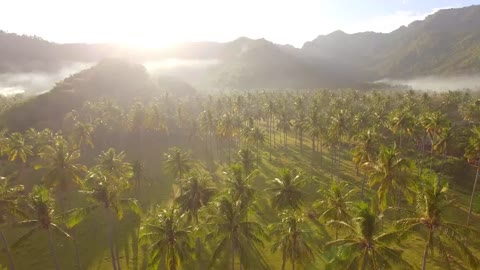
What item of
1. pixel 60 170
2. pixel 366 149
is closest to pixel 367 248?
pixel 366 149

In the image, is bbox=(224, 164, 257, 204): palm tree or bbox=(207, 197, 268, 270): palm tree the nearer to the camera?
bbox=(207, 197, 268, 270): palm tree

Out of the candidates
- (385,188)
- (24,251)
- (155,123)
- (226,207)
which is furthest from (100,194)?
(155,123)

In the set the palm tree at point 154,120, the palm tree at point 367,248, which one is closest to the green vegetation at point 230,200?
the palm tree at point 367,248

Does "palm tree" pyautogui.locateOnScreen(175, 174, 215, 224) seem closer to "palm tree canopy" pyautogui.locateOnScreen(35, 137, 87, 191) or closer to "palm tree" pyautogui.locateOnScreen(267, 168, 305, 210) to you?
"palm tree" pyautogui.locateOnScreen(267, 168, 305, 210)

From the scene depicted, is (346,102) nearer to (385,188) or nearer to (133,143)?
(133,143)

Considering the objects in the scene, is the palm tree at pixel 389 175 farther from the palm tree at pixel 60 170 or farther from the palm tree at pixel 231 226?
the palm tree at pixel 60 170

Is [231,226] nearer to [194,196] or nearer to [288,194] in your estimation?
[194,196]

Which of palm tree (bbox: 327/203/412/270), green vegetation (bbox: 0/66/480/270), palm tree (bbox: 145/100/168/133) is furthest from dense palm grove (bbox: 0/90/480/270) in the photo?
palm tree (bbox: 145/100/168/133)
